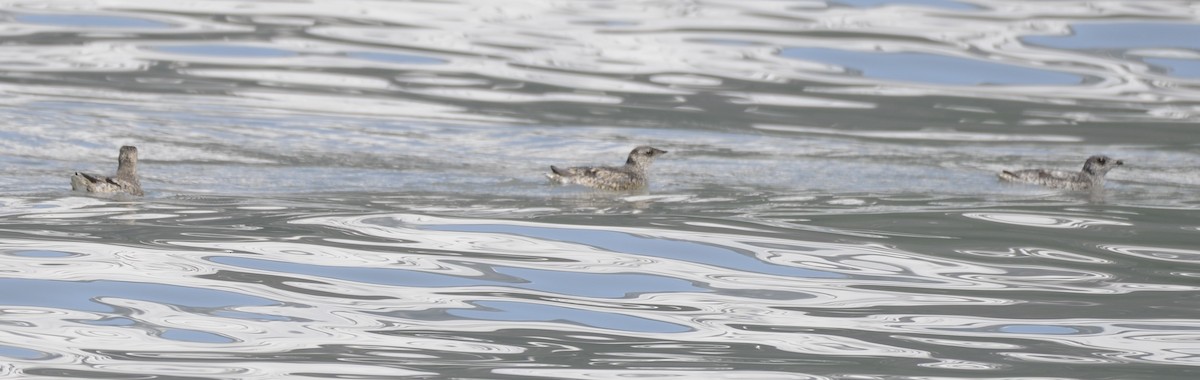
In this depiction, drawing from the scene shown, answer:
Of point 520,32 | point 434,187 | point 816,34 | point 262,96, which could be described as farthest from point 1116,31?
point 434,187

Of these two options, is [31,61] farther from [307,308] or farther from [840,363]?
[840,363]

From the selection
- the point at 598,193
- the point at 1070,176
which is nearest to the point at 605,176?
the point at 598,193

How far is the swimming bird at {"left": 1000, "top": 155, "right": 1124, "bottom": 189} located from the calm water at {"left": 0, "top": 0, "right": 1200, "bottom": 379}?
22 cm

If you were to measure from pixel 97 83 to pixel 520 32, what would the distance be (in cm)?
670

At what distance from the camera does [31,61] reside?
2333 cm

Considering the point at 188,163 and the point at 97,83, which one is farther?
the point at 97,83

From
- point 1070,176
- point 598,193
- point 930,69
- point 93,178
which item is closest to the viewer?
point 93,178

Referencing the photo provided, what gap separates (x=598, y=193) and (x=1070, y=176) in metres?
4.36

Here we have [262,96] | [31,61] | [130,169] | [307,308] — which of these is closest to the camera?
[307,308]

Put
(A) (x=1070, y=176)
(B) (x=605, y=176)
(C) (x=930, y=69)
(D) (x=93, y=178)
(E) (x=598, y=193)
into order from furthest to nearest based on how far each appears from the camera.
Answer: (C) (x=930, y=69) → (A) (x=1070, y=176) → (B) (x=605, y=176) → (E) (x=598, y=193) → (D) (x=93, y=178)

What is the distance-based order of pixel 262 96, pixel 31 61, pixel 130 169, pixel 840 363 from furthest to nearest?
pixel 31 61
pixel 262 96
pixel 130 169
pixel 840 363

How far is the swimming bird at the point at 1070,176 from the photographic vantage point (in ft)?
52.3

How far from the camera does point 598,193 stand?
15281 millimetres

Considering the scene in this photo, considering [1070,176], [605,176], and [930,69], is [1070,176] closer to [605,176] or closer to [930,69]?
[605,176]
